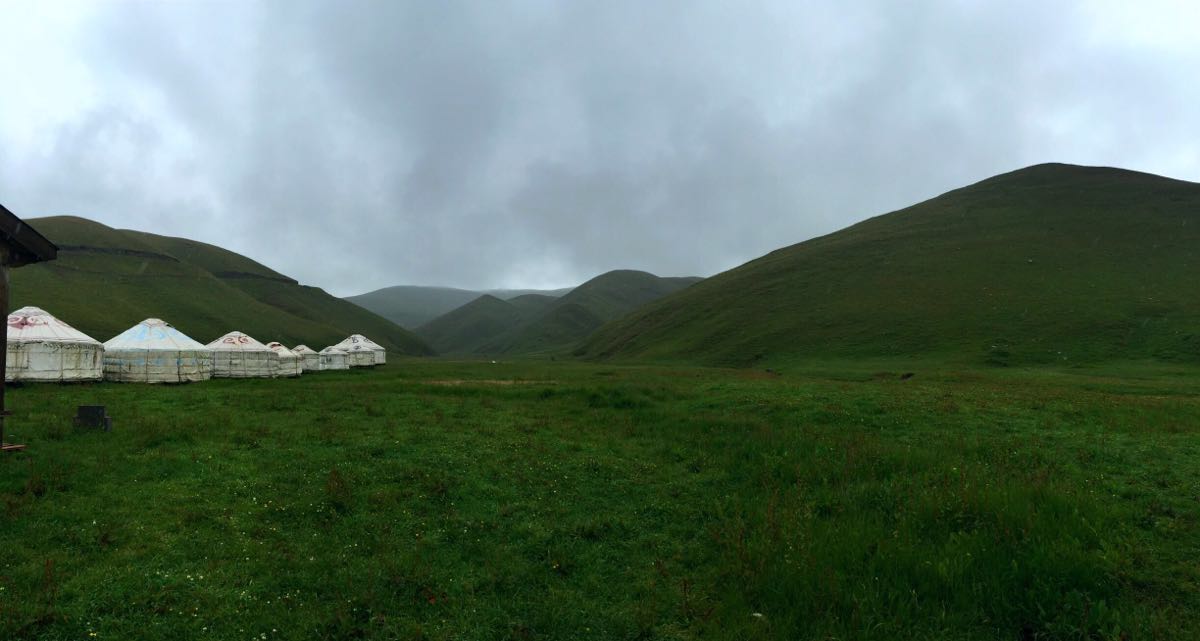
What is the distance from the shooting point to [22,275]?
101500 mm

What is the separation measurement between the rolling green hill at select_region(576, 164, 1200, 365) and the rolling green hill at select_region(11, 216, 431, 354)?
74.9 m

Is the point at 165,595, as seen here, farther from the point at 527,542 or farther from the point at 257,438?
the point at 257,438

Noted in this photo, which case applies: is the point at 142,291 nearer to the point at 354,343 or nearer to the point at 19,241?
the point at 354,343

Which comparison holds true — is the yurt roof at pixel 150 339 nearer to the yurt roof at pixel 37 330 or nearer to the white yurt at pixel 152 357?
the white yurt at pixel 152 357

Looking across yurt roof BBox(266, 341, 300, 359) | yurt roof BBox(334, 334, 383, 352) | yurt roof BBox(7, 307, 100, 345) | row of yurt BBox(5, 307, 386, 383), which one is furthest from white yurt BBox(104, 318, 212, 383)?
yurt roof BBox(334, 334, 383, 352)

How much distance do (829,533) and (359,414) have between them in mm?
17388

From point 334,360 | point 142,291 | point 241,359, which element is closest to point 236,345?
point 241,359

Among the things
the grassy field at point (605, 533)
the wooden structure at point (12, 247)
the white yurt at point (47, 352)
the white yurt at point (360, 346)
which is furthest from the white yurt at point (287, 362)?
the wooden structure at point (12, 247)

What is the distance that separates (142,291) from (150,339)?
105243 millimetres

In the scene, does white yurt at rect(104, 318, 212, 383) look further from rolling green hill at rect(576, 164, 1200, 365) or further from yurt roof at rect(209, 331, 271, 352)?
rolling green hill at rect(576, 164, 1200, 365)

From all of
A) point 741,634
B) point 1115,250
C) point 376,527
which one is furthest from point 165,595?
point 1115,250

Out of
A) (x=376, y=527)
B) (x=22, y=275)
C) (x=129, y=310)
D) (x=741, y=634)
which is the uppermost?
(x=22, y=275)

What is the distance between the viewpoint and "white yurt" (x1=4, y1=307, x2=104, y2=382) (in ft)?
95.3

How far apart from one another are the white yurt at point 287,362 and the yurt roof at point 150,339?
8222 mm
